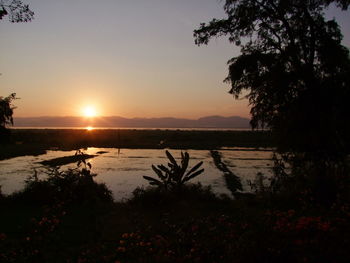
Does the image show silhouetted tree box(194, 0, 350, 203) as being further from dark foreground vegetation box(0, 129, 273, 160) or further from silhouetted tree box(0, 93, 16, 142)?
dark foreground vegetation box(0, 129, 273, 160)

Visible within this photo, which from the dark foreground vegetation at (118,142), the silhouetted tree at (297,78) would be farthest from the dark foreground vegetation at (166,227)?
the dark foreground vegetation at (118,142)

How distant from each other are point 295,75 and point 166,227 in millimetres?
8623

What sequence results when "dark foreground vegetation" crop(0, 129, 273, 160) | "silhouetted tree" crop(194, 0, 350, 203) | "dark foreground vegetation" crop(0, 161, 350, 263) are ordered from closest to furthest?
"dark foreground vegetation" crop(0, 161, 350, 263)
"silhouetted tree" crop(194, 0, 350, 203)
"dark foreground vegetation" crop(0, 129, 273, 160)

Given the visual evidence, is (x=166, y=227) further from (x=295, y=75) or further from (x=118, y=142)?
(x=118, y=142)

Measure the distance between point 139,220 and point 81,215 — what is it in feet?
6.58

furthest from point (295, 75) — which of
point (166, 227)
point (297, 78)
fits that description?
point (166, 227)

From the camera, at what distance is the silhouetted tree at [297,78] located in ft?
43.6

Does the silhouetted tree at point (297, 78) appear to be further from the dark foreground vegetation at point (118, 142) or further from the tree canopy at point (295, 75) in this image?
the dark foreground vegetation at point (118, 142)

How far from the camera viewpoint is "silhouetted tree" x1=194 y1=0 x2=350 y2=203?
13.3 meters

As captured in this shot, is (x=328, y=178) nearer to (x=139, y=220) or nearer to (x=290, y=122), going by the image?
(x=290, y=122)

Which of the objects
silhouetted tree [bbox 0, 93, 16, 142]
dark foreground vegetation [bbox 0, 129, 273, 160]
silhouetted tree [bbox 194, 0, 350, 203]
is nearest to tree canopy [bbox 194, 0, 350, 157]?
silhouetted tree [bbox 194, 0, 350, 203]

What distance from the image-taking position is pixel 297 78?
13.8 m

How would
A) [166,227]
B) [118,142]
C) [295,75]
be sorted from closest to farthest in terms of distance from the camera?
[166,227], [295,75], [118,142]

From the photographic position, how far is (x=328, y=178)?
1099 cm
